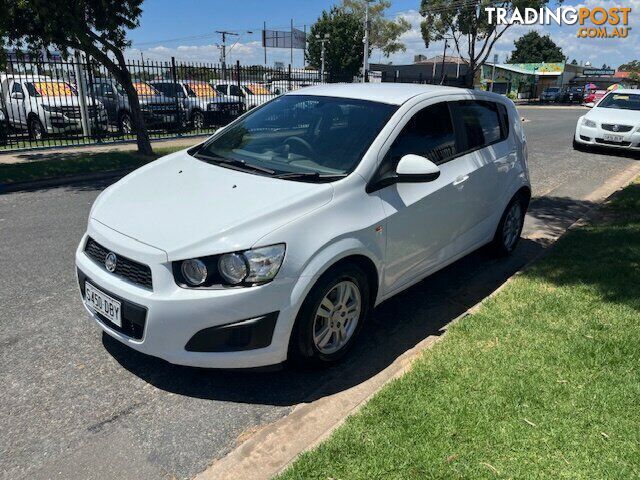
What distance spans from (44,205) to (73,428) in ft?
18.4

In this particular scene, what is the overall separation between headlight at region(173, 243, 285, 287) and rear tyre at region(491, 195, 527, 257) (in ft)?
10.5

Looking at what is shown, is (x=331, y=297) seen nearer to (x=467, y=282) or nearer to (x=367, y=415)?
(x=367, y=415)

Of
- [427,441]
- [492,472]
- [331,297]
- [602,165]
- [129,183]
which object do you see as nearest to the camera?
[492,472]

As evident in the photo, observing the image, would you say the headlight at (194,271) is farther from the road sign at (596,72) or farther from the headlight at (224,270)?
the road sign at (596,72)

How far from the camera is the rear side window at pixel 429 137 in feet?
12.0

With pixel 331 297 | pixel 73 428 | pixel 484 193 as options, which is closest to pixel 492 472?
pixel 331 297

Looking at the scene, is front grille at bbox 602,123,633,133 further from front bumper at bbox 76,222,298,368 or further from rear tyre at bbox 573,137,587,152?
front bumper at bbox 76,222,298,368

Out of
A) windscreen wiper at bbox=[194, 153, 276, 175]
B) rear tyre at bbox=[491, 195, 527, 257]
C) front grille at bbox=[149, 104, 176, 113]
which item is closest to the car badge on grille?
windscreen wiper at bbox=[194, 153, 276, 175]

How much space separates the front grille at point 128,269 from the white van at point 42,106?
1284 centimetres

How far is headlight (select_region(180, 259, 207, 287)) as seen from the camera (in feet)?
8.91

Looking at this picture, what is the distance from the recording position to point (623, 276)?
14.8 feet

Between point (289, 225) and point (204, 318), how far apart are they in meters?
0.68

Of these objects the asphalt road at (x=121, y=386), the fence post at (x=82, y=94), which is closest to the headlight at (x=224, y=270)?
the asphalt road at (x=121, y=386)

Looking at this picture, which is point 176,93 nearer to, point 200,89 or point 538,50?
point 200,89
